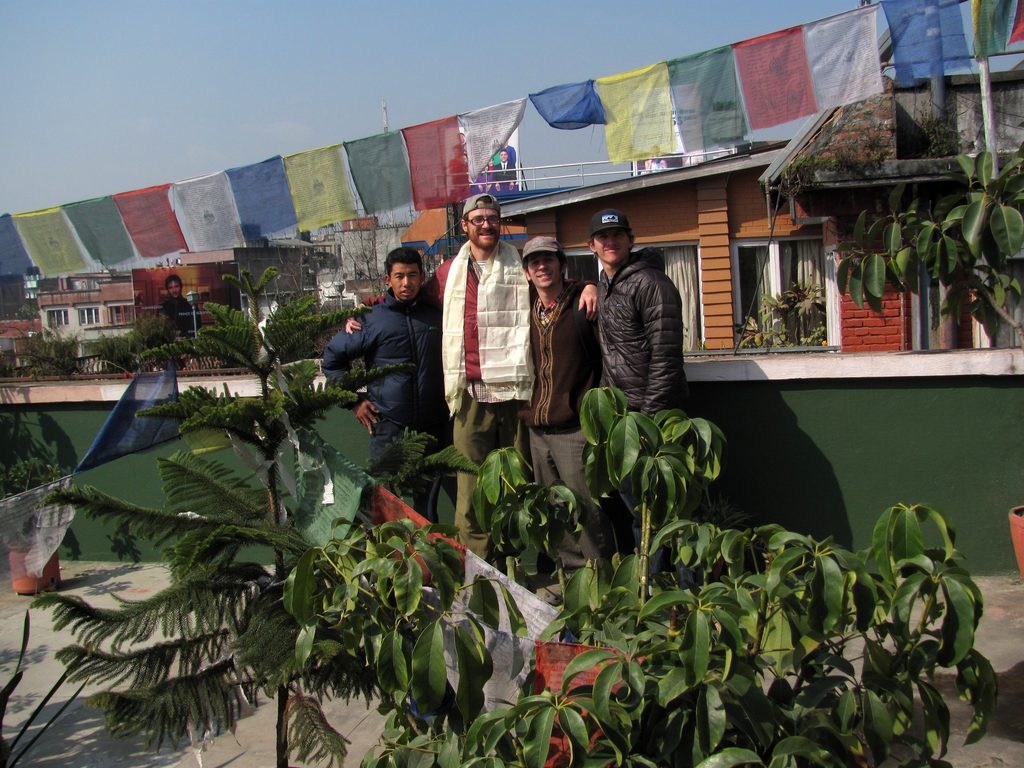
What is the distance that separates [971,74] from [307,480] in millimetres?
7450

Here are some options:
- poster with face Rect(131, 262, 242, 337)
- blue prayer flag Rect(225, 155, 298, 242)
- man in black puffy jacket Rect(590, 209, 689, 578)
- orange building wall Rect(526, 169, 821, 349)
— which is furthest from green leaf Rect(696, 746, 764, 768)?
poster with face Rect(131, 262, 242, 337)

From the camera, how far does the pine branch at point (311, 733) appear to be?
2.37m

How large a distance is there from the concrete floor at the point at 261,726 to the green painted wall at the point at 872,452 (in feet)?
1.55

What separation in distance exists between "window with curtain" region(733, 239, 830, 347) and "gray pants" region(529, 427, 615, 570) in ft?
21.0

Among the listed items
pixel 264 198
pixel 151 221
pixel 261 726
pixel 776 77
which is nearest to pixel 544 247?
pixel 261 726

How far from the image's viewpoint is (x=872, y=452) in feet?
15.6

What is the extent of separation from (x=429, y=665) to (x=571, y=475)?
2.42 meters

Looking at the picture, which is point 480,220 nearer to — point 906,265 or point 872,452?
point 906,265

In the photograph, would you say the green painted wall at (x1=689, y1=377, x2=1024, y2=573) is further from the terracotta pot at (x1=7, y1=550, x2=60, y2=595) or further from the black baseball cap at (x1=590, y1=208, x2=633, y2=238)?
the terracotta pot at (x1=7, y1=550, x2=60, y2=595)

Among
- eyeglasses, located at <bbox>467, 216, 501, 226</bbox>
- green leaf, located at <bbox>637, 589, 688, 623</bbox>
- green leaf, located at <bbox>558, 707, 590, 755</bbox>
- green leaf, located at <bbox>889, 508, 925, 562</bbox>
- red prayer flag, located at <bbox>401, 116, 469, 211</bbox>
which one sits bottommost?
green leaf, located at <bbox>558, 707, 590, 755</bbox>

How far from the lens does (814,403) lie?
4.79m

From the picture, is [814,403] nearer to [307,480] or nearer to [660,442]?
[660,442]

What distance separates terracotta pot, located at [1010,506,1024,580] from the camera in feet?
14.5

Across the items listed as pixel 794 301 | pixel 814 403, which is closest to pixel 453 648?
pixel 814 403
